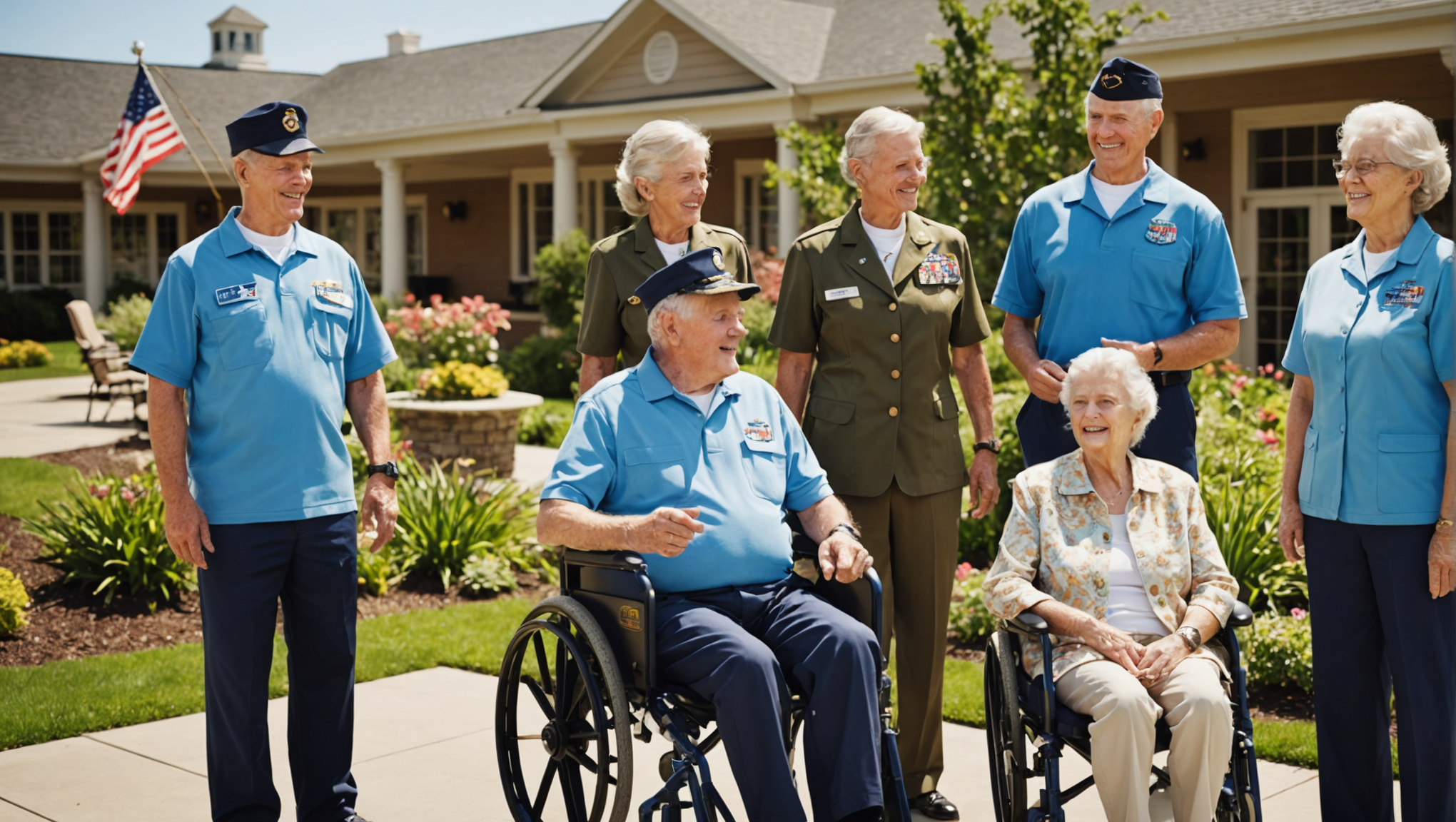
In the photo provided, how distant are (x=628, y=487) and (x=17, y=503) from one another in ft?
21.9

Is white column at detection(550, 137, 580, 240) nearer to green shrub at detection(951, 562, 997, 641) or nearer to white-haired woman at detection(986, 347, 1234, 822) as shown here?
green shrub at detection(951, 562, 997, 641)

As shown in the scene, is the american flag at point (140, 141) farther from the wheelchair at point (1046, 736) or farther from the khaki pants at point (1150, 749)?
the khaki pants at point (1150, 749)

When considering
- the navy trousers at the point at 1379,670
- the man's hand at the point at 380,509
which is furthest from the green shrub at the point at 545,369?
the navy trousers at the point at 1379,670

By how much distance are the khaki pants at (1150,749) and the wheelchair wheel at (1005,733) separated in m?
0.18

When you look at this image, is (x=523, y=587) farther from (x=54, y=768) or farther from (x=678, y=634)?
(x=678, y=634)

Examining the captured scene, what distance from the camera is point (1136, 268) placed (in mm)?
3480

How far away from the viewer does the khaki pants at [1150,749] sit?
2887 mm

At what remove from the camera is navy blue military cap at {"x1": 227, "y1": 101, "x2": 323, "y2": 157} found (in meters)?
3.17

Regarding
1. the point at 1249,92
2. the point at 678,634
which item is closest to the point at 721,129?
the point at 1249,92

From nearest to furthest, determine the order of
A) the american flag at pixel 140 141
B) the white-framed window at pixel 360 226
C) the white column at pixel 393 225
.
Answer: the american flag at pixel 140 141, the white column at pixel 393 225, the white-framed window at pixel 360 226

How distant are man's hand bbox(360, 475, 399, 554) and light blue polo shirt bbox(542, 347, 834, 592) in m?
0.53

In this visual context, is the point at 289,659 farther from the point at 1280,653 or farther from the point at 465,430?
the point at 465,430

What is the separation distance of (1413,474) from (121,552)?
5493 mm

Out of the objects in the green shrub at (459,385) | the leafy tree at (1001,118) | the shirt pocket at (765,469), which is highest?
the leafy tree at (1001,118)
